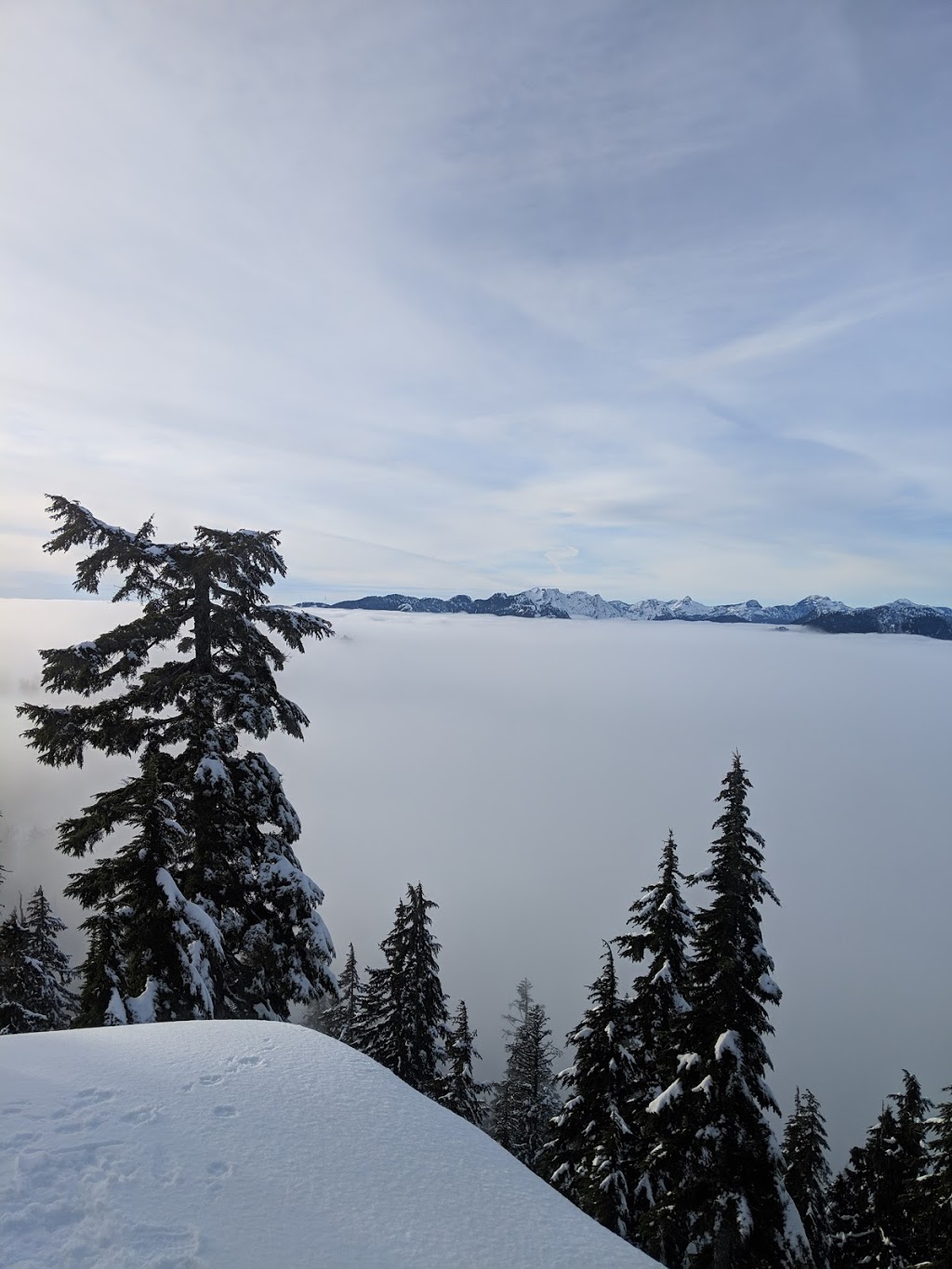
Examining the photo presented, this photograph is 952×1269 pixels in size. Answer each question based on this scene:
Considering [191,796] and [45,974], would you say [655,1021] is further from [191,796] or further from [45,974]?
[45,974]

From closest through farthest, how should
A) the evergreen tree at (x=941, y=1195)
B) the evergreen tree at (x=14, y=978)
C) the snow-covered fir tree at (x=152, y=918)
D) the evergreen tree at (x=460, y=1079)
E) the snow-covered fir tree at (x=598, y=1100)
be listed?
the snow-covered fir tree at (x=152, y=918) → the evergreen tree at (x=941, y=1195) → the evergreen tree at (x=14, y=978) → the snow-covered fir tree at (x=598, y=1100) → the evergreen tree at (x=460, y=1079)

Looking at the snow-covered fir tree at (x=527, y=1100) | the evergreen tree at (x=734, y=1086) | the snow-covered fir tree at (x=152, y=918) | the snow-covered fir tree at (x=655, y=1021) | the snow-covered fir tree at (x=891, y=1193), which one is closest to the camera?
the snow-covered fir tree at (x=152, y=918)

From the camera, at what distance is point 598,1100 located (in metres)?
16.1

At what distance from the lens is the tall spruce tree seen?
9.61m

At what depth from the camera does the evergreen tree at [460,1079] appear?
2200cm

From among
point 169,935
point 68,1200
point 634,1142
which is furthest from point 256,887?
point 634,1142

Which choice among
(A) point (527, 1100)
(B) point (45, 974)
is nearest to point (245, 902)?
(B) point (45, 974)

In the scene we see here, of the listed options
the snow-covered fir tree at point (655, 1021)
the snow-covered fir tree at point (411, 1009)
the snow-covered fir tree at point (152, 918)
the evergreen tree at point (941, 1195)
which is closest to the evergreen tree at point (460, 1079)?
the snow-covered fir tree at point (411, 1009)

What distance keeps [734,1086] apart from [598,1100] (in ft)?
20.3

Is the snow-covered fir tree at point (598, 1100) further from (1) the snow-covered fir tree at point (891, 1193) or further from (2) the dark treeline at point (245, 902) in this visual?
(1) the snow-covered fir tree at point (891, 1193)

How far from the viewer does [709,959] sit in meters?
12.4

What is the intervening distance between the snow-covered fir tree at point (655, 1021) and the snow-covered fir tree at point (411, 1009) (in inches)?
404

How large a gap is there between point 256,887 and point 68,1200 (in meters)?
7.32

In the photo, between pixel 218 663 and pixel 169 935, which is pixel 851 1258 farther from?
pixel 218 663
